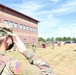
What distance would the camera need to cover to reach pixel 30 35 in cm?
5469

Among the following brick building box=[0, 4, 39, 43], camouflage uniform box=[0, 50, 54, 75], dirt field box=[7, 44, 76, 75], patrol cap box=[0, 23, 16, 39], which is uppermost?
brick building box=[0, 4, 39, 43]

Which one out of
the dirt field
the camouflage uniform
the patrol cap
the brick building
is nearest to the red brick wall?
the brick building

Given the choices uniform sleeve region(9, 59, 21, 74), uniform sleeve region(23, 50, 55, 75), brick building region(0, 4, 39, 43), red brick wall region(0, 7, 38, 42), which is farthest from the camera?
brick building region(0, 4, 39, 43)

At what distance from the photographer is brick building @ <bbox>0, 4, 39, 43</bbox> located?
3886 centimetres

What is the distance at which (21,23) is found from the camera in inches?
1902

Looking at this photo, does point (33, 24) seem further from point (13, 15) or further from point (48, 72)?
point (48, 72)

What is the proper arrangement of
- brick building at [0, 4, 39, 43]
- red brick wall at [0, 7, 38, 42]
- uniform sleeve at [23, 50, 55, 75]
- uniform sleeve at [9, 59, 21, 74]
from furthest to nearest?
brick building at [0, 4, 39, 43]
red brick wall at [0, 7, 38, 42]
uniform sleeve at [23, 50, 55, 75]
uniform sleeve at [9, 59, 21, 74]

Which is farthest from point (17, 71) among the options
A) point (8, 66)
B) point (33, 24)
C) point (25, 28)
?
point (33, 24)

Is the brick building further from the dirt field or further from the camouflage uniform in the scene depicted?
the camouflage uniform

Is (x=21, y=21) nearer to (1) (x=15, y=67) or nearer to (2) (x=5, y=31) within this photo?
(2) (x=5, y=31)

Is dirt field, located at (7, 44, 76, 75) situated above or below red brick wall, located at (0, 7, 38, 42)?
below

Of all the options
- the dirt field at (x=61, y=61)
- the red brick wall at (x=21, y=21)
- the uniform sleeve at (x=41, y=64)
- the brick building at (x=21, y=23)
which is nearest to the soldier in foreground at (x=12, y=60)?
the uniform sleeve at (x=41, y=64)

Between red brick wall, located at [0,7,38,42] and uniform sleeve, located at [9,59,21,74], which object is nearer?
uniform sleeve, located at [9,59,21,74]

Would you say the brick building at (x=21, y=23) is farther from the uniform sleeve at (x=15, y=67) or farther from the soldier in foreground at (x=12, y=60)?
the uniform sleeve at (x=15, y=67)
